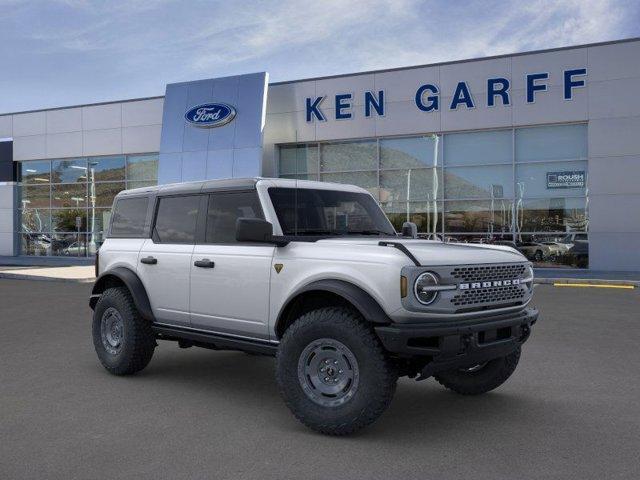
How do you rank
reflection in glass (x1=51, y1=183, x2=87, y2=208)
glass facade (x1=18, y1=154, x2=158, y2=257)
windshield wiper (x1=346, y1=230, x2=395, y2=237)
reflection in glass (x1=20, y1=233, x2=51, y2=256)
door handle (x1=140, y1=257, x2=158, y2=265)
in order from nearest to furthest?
windshield wiper (x1=346, y1=230, x2=395, y2=237)
door handle (x1=140, y1=257, x2=158, y2=265)
glass facade (x1=18, y1=154, x2=158, y2=257)
reflection in glass (x1=51, y1=183, x2=87, y2=208)
reflection in glass (x1=20, y1=233, x2=51, y2=256)

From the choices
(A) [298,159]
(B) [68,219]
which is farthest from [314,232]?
(B) [68,219]

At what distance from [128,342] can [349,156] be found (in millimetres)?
19140

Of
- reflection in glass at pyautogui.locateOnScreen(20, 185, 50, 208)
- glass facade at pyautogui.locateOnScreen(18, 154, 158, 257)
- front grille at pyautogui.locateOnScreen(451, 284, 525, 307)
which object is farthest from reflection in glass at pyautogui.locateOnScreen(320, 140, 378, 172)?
front grille at pyautogui.locateOnScreen(451, 284, 525, 307)

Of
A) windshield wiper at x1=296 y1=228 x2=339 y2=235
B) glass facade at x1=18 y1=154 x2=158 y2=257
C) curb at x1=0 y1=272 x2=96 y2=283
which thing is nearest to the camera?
windshield wiper at x1=296 y1=228 x2=339 y2=235

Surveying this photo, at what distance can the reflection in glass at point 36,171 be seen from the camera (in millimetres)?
31531

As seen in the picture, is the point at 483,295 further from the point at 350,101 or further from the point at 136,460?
the point at 350,101

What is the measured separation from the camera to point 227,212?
19.5ft

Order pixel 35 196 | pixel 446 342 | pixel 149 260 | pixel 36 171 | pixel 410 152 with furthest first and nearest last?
1. pixel 35 196
2. pixel 36 171
3. pixel 410 152
4. pixel 149 260
5. pixel 446 342

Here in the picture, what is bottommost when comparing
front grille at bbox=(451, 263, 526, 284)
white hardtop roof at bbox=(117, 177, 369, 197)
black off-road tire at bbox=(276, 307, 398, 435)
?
black off-road tire at bbox=(276, 307, 398, 435)

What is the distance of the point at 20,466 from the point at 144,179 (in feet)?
84.7

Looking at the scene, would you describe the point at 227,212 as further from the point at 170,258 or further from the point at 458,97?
the point at 458,97

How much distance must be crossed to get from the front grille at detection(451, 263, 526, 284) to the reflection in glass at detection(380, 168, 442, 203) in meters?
18.3

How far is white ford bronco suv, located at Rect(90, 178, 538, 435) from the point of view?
15.0 feet

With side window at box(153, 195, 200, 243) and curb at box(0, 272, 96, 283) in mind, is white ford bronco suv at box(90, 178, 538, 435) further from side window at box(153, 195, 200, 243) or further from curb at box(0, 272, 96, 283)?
curb at box(0, 272, 96, 283)
